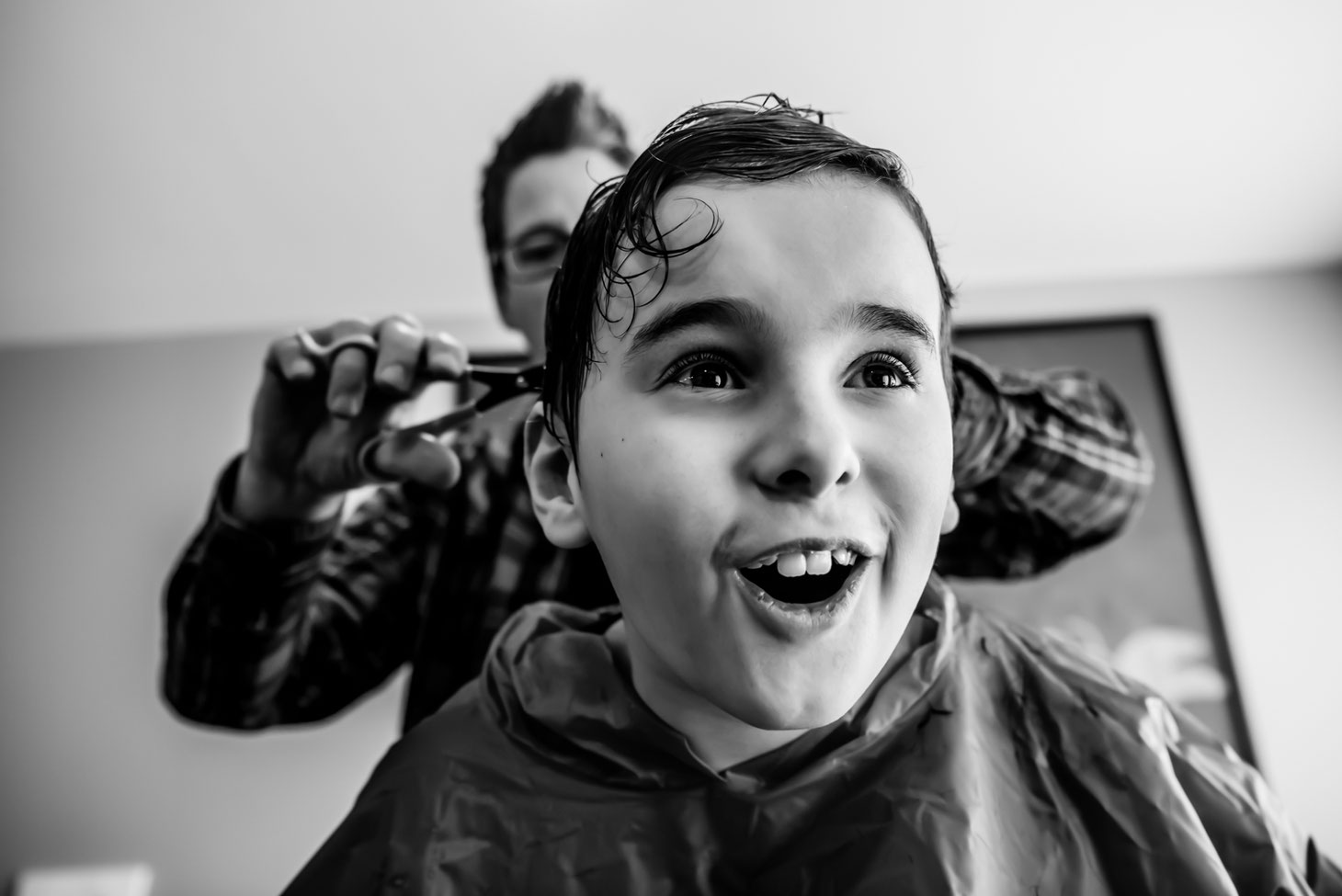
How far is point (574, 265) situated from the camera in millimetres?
469

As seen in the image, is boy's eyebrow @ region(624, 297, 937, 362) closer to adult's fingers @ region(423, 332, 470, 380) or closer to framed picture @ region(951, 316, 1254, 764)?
adult's fingers @ region(423, 332, 470, 380)

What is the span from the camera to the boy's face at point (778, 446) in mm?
364

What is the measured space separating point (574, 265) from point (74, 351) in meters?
2.38

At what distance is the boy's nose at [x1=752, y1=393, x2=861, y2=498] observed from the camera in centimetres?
36

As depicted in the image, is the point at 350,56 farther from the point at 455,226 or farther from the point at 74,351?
the point at 74,351

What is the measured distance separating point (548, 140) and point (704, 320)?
0.70 meters

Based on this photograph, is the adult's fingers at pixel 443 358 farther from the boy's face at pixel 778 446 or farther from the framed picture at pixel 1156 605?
the framed picture at pixel 1156 605

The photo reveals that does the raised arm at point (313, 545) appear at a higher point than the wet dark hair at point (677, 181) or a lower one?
lower

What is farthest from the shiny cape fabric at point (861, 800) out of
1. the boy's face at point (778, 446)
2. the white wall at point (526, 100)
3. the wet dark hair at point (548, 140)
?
the white wall at point (526, 100)

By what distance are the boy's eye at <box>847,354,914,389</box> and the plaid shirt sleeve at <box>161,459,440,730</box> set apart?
1.48 ft

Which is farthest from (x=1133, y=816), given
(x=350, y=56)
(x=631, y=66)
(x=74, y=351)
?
(x=74, y=351)

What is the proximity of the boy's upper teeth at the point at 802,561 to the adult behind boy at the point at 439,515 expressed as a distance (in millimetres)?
260

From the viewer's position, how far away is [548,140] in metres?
1.00

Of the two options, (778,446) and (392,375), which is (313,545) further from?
A: (778,446)
